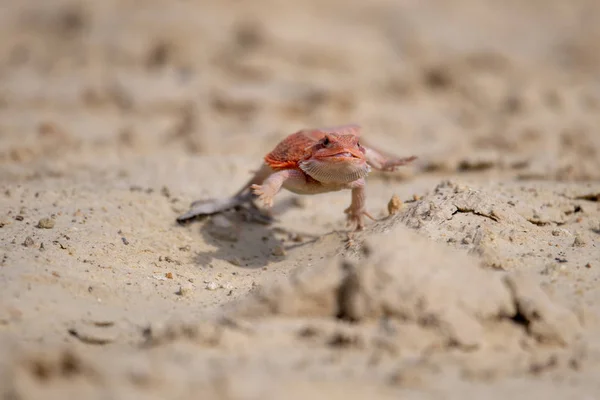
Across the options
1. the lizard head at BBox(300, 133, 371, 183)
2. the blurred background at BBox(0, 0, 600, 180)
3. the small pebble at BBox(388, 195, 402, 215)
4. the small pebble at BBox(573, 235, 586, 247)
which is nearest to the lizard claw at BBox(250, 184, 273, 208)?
the lizard head at BBox(300, 133, 371, 183)

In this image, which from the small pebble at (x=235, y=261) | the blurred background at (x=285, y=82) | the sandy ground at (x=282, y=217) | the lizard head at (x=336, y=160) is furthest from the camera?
the blurred background at (x=285, y=82)

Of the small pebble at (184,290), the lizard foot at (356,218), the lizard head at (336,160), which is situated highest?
the lizard head at (336,160)

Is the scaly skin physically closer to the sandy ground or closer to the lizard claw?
the lizard claw

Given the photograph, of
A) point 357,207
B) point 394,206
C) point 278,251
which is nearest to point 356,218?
point 357,207

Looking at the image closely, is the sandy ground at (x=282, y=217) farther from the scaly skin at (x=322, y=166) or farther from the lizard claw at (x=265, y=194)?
the lizard claw at (x=265, y=194)

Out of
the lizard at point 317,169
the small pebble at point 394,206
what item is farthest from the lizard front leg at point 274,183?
the small pebble at point 394,206

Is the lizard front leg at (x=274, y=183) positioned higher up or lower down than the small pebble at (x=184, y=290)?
higher up

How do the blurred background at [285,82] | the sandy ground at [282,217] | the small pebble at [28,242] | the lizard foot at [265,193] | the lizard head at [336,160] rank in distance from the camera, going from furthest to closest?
the blurred background at [285,82] < the lizard foot at [265,193] < the lizard head at [336,160] < the small pebble at [28,242] < the sandy ground at [282,217]
